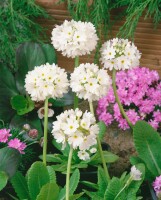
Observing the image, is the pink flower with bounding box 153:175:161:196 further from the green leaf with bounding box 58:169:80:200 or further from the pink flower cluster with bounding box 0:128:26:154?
the pink flower cluster with bounding box 0:128:26:154

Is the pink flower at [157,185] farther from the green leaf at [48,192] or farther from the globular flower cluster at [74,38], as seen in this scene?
the globular flower cluster at [74,38]

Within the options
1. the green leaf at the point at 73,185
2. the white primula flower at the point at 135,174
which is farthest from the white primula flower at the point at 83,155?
the white primula flower at the point at 135,174

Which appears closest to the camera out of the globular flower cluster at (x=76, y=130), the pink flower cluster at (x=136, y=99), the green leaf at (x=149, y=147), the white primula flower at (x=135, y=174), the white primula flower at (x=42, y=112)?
the globular flower cluster at (x=76, y=130)

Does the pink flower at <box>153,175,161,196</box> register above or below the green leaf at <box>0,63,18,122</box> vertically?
below

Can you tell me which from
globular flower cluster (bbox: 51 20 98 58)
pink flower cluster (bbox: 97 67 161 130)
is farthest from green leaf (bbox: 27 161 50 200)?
pink flower cluster (bbox: 97 67 161 130)

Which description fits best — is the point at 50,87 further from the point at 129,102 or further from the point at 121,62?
the point at 129,102

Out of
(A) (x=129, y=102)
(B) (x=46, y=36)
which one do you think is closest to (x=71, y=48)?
(A) (x=129, y=102)
